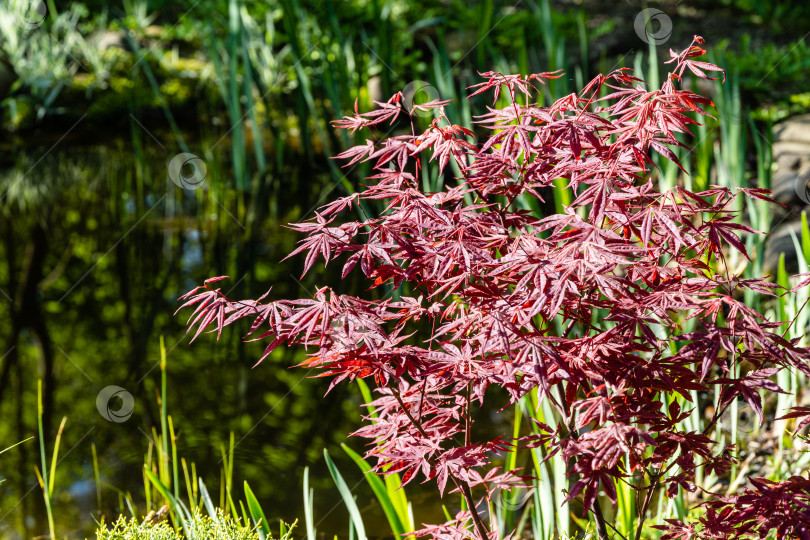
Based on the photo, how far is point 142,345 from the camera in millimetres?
3375

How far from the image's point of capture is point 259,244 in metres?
4.46

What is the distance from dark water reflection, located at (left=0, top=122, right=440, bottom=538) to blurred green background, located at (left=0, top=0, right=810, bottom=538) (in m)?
0.01

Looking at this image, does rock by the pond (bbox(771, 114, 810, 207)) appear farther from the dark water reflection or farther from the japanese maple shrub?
the japanese maple shrub

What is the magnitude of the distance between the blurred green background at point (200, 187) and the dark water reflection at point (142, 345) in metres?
0.01

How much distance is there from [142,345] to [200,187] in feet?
7.99

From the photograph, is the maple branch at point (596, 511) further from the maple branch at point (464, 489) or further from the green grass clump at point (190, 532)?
the green grass clump at point (190, 532)

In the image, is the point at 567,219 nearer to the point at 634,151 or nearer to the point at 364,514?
the point at 634,151

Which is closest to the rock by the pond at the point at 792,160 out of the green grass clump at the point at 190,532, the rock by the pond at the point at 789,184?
the rock by the pond at the point at 789,184

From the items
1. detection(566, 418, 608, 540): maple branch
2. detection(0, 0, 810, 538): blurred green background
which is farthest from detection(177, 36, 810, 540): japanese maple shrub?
detection(0, 0, 810, 538): blurred green background

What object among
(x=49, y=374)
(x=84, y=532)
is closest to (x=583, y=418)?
(x=84, y=532)

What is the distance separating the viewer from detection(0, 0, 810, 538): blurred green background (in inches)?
107

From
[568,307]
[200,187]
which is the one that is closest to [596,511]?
[568,307]

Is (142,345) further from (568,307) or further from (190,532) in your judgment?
(568,307)

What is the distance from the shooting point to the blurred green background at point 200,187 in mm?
2715
